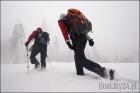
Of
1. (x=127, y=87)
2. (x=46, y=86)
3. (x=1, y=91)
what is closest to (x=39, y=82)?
(x=46, y=86)

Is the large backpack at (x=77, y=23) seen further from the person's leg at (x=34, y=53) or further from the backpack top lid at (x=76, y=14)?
the person's leg at (x=34, y=53)

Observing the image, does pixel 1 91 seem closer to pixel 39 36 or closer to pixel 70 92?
pixel 70 92

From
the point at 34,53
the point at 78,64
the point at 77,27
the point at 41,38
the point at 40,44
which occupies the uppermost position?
the point at 77,27

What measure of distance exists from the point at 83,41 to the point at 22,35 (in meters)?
50.8

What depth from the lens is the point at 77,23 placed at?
722 cm

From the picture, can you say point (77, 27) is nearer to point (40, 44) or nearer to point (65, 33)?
point (65, 33)

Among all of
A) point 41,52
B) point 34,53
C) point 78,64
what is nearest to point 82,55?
point 78,64

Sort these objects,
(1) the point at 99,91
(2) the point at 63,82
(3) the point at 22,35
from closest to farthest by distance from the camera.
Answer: (1) the point at 99,91 < (2) the point at 63,82 < (3) the point at 22,35

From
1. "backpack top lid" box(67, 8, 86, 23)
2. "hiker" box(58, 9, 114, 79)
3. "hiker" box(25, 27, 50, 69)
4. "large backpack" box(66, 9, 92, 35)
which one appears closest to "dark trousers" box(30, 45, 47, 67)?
"hiker" box(25, 27, 50, 69)

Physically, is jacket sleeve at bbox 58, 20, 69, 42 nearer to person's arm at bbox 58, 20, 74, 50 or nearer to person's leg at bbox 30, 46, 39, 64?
person's arm at bbox 58, 20, 74, 50

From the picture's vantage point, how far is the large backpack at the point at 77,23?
23.6ft

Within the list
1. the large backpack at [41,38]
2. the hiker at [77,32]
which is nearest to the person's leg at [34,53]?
the large backpack at [41,38]

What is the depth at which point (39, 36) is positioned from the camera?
10633 mm

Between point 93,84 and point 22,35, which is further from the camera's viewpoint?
point 22,35
